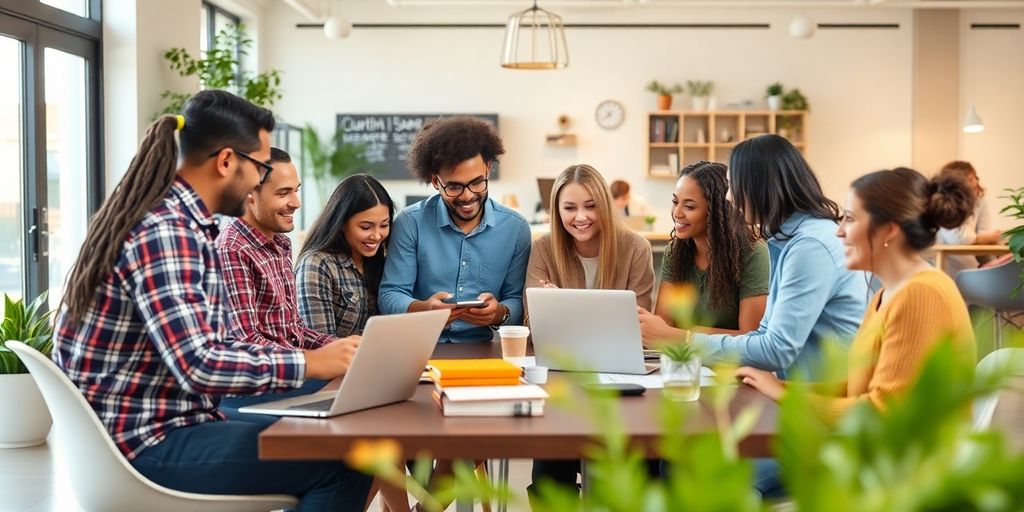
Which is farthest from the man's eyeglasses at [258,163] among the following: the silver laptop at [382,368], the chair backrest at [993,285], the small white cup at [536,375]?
the chair backrest at [993,285]

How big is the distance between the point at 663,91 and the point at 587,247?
7.53 metres

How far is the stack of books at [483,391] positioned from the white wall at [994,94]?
32.4ft

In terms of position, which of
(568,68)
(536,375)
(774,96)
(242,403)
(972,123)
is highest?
(568,68)

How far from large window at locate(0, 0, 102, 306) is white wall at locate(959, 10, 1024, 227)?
8.36 m

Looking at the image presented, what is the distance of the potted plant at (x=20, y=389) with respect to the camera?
4.58m

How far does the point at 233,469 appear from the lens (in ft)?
6.50

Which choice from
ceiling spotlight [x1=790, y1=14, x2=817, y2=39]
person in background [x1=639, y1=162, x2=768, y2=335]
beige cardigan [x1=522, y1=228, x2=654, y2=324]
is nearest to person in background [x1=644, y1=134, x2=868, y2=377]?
person in background [x1=639, y1=162, x2=768, y2=335]

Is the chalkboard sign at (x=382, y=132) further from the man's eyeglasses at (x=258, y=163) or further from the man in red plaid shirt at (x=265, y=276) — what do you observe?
the man's eyeglasses at (x=258, y=163)

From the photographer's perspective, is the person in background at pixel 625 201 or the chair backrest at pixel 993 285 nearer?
the chair backrest at pixel 993 285

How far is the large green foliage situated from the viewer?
4.60 meters

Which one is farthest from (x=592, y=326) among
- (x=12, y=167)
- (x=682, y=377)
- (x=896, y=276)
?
(x=12, y=167)

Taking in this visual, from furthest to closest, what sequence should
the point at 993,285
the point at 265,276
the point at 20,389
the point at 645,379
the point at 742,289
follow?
the point at 993,285, the point at 20,389, the point at 742,289, the point at 265,276, the point at 645,379

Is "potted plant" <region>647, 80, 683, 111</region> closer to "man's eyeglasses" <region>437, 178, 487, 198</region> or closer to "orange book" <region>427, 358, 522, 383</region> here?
"man's eyeglasses" <region>437, 178, 487, 198</region>

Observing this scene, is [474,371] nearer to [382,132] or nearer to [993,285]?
[993,285]
